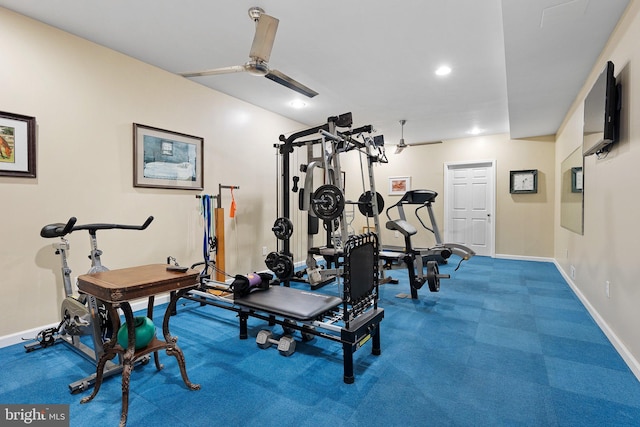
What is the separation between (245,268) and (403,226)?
7.89 ft

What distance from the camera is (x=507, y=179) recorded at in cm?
643

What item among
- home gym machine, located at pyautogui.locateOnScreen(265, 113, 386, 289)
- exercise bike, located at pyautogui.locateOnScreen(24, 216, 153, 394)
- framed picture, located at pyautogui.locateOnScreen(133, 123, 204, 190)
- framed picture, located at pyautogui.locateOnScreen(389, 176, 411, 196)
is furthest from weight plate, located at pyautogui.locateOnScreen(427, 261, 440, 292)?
framed picture, located at pyautogui.locateOnScreen(389, 176, 411, 196)

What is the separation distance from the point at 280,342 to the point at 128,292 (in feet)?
4.04

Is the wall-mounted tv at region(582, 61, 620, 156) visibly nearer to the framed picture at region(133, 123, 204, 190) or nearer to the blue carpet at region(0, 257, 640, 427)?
the blue carpet at region(0, 257, 640, 427)

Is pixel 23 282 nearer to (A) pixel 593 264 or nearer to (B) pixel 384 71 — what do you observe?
(B) pixel 384 71

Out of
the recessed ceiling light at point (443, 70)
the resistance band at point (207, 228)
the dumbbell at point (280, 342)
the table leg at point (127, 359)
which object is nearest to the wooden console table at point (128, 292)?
the table leg at point (127, 359)

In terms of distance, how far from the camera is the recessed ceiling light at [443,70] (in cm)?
344

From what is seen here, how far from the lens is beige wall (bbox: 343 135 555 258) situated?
6.07 m

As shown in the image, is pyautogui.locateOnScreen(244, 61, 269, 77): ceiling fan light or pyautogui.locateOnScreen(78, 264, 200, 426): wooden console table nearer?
pyautogui.locateOnScreen(78, 264, 200, 426): wooden console table

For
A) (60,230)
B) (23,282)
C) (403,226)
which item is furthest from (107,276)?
(403,226)

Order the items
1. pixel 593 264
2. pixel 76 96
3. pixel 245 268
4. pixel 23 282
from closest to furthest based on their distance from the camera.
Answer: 1. pixel 23 282
2. pixel 76 96
3. pixel 593 264
4. pixel 245 268

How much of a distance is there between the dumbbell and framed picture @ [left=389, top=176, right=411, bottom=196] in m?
5.78

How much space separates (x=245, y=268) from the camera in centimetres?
462

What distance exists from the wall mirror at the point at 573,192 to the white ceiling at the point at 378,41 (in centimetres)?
84
